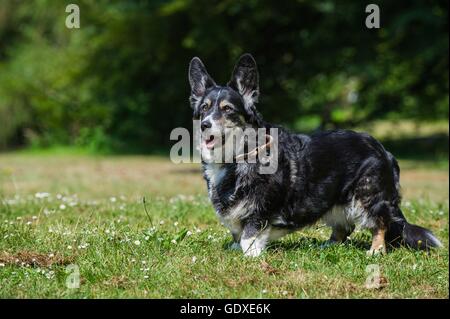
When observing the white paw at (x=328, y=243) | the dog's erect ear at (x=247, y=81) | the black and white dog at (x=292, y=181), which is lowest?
the white paw at (x=328, y=243)

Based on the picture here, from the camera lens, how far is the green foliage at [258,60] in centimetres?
1666

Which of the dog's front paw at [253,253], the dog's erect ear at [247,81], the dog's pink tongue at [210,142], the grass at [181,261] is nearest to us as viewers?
the grass at [181,261]

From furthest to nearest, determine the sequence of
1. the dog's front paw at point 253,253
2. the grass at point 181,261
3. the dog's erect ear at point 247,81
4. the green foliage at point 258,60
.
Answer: the green foliage at point 258,60, the dog's erect ear at point 247,81, the dog's front paw at point 253,253, the grass at point 181,261

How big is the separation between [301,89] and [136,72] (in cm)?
474

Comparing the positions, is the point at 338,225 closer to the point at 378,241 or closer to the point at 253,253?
the point at 378,241

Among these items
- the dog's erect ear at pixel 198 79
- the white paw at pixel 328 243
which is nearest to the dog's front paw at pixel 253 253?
the white paw at pixel 328 243

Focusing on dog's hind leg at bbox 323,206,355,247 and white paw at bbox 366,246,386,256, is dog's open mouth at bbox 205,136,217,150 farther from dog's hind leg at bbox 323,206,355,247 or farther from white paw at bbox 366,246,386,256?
white paw at bbox 366,246,386,256

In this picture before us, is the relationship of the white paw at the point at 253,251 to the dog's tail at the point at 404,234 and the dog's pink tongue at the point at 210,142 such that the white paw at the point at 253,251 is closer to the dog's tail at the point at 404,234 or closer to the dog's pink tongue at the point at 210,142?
the dog's pink tongue at the point at 210,142

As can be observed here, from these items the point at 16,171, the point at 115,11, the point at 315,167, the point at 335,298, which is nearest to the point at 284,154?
the point at 315,167

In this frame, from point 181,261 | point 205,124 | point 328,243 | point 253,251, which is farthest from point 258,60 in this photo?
point 181,261

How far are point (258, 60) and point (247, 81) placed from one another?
45.1ft

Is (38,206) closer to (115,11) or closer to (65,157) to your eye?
(115,11)

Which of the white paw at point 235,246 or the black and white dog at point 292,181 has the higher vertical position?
the black and white dog at point 292,181

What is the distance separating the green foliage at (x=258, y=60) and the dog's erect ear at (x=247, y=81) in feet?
34.2
